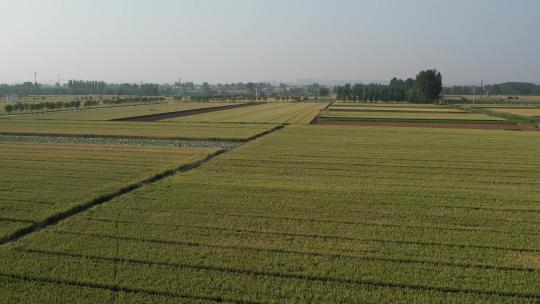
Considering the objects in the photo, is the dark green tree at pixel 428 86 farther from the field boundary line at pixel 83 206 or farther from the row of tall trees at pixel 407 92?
the field boundary line at pixel 83 206

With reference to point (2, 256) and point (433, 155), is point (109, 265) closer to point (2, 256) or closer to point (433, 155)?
point (2, 256)

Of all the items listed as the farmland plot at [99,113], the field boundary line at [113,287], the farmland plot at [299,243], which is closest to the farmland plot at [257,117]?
the farmland plot at [99,113]

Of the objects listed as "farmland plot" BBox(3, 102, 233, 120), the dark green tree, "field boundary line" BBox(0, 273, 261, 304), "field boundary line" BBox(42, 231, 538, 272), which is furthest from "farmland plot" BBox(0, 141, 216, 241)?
the dark green tree

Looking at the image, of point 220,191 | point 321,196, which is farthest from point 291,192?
point 220,191

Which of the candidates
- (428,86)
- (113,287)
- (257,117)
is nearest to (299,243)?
(113,287)

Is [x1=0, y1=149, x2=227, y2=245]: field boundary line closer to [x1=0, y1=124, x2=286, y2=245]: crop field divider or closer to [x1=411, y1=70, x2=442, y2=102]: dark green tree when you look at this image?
[x1=0, y1=124, x2=286, y2=245]: crop field divider

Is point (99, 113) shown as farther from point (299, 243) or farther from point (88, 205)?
point (299, 243)
